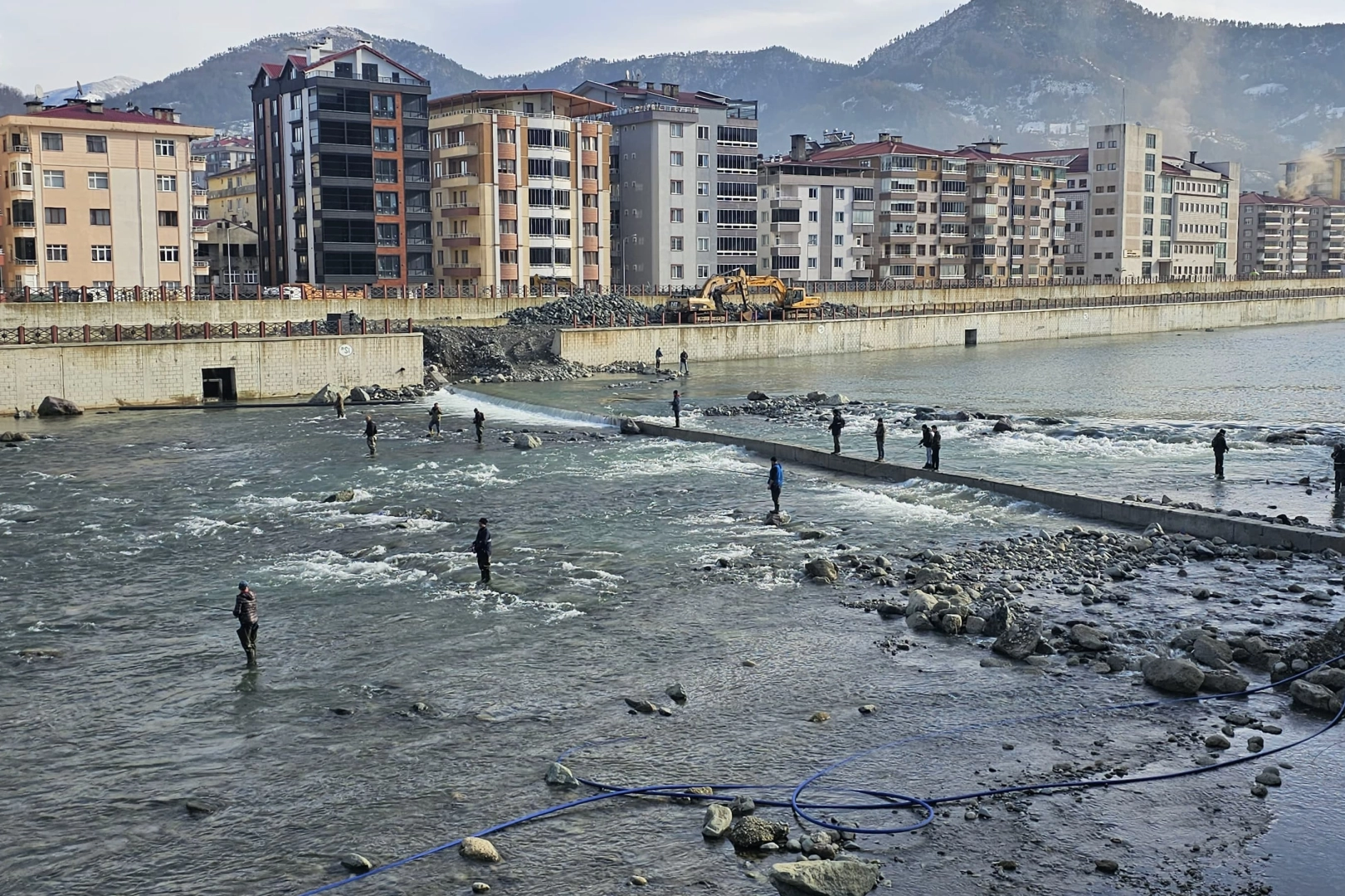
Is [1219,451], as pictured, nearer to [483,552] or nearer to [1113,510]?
[1113,510]

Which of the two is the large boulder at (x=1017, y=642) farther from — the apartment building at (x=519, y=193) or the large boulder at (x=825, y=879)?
the apartment building at (x=519, y=193)

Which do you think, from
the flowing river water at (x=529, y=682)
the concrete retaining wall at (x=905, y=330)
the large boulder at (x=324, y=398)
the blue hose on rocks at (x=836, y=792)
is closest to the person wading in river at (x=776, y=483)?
the flowing river water at (x=529, y=682)

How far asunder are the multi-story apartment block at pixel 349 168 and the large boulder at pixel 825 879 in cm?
8530

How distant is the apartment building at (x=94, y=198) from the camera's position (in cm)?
7675

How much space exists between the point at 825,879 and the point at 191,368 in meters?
52.1

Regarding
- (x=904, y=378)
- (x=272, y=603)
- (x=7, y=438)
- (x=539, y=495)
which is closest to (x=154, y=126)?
(x=7, y=438)

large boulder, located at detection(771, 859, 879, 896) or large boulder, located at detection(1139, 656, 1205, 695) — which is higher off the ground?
large boulder, located at detection(1139, 656, 1205, 695)

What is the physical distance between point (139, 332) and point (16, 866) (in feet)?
166

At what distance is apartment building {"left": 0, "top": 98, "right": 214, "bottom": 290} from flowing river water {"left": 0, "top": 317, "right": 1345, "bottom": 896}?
134ft

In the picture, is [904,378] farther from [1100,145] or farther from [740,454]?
[1100,145]

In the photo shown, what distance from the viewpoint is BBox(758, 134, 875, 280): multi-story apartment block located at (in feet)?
394

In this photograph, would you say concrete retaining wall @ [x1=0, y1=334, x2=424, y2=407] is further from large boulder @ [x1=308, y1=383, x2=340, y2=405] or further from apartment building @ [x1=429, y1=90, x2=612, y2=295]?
apartment building @ [x1=429, y1=90, x2=612, y2=295]

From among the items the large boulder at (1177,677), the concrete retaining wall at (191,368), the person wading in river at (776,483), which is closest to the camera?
the large boulder at (1177,677)

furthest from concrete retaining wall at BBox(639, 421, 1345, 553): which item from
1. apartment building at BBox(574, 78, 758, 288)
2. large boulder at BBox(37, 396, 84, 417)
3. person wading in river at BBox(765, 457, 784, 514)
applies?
apartment building at BBox(574, 78, 758, 288)
